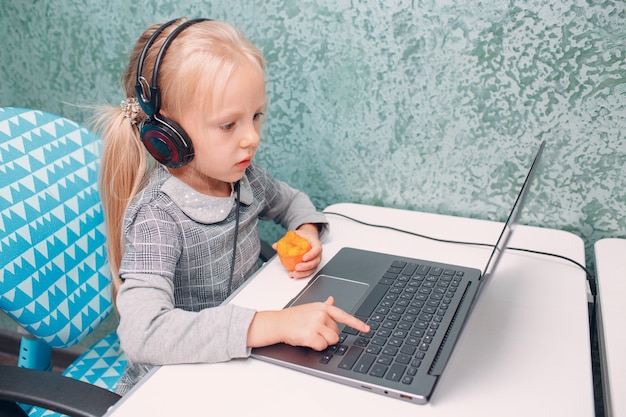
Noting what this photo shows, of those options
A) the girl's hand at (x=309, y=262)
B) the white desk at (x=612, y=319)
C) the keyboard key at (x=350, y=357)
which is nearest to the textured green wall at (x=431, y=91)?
the white desk at (x=612, y=319)

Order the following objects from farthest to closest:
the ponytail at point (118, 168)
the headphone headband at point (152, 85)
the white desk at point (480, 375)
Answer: the ponytail at point (118, 168)
the headphone headband at point (152, 85)
the white desk at point (480, 375)

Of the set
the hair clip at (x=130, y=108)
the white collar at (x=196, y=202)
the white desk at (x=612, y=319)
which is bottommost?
the white desk at (x=612, y=319)

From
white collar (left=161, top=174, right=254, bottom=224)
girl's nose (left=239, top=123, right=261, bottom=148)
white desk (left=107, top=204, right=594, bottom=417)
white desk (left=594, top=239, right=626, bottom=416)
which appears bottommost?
white desk (left=594, top=239, right=626, bottom=416)

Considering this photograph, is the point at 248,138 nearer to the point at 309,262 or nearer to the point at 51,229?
the point at 309,262

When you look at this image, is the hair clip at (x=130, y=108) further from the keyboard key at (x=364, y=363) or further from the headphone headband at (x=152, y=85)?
the keyboard key at (x=364, y=363)

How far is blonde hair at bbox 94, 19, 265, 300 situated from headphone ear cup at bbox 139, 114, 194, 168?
39 mm

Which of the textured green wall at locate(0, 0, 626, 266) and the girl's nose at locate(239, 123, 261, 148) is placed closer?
the girl's nose at locate(239, 123, 261, 148)

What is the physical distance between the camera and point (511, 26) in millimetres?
979

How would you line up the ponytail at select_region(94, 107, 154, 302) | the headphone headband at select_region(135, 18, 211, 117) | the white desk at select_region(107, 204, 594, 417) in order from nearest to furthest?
the white desk at select_region(107, 204, 594, 417), the headphone headband at select_region(135, 18, 211, 117), the ponytail at select_region(94, 107, 154, 302)

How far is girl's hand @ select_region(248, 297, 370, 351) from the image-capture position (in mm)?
696

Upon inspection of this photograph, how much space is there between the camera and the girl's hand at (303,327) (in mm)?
696

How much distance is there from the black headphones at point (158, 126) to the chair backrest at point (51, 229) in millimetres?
253

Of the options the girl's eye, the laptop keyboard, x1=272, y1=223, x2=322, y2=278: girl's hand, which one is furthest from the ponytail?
the laptop keyboard

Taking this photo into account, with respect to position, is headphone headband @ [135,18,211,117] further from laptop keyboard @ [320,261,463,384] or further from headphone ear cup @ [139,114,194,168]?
laptop keyboard @ [320,261,463,384]
